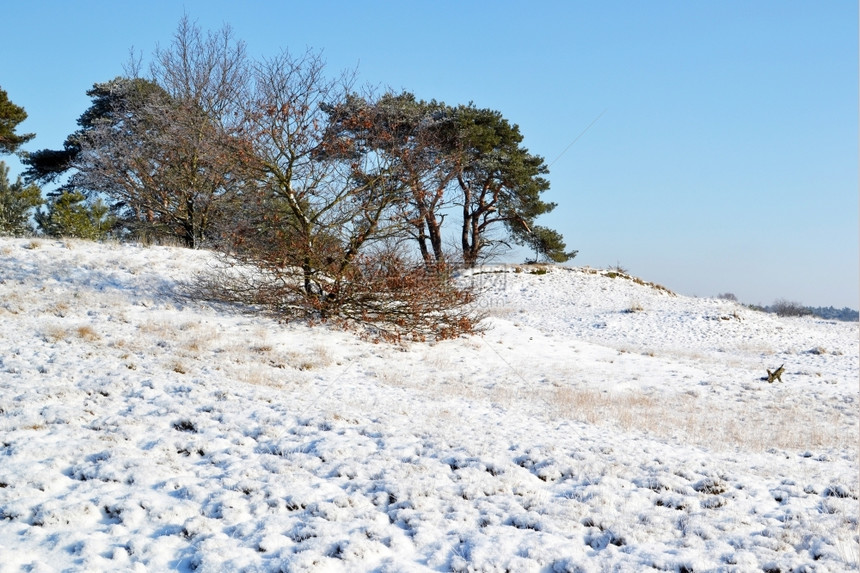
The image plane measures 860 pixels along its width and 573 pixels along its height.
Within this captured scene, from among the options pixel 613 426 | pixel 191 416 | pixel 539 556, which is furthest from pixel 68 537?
pixel 613 426

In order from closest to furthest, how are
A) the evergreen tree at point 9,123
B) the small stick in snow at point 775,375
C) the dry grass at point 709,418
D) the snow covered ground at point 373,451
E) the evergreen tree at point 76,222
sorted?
the snow covered ground at point 373,451 → the dry grass at point 709,418 → the small stick in snow at point 775,375 → the evergreen tree at point 76,222 → the evergreen tree at point 9,123

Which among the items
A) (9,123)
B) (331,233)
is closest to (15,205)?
(9,123)

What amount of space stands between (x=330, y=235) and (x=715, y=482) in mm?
9416

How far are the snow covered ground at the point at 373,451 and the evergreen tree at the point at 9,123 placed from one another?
14268 mm

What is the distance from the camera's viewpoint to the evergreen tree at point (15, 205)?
73.8 ft

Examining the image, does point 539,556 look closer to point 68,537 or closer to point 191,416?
point 68,537

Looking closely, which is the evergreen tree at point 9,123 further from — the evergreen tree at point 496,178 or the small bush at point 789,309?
the small bush at point 789,309

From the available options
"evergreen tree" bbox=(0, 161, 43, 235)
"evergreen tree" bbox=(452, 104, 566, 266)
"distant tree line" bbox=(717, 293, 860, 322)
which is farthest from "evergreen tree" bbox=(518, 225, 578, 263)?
"evergreen tree" bbox=(0, 161, 43, 235)

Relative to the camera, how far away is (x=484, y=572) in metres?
4.34

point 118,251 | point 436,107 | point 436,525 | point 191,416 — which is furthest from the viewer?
point 436,107

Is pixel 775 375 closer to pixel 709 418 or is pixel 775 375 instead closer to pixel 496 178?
pixel 709 418

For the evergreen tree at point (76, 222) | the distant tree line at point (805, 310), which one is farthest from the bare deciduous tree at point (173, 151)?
the distant tree line at point (805, 310)

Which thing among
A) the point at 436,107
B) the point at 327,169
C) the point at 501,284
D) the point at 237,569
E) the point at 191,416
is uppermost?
the point at 436,107

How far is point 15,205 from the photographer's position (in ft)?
77.0
